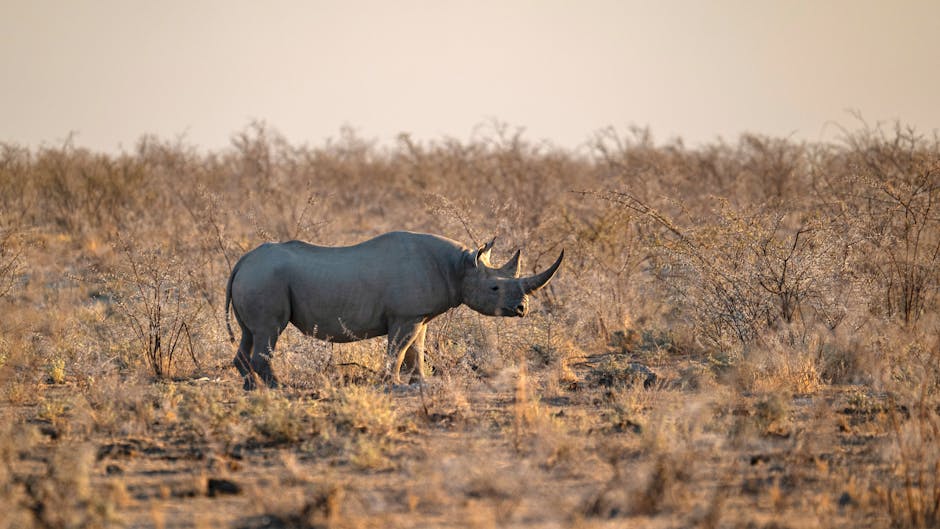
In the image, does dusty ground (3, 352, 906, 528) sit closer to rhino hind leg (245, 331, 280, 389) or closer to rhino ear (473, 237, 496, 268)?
rhino hind leg (245, 331, 280, 389)

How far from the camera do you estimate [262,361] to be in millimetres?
9383

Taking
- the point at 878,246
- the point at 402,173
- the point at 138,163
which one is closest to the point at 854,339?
the point at 878,246

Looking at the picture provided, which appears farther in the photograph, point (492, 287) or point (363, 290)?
point (492, 287)

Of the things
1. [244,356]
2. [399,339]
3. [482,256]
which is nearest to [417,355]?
[399,339]

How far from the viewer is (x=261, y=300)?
30.3ft

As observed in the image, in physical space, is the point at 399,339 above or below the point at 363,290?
below

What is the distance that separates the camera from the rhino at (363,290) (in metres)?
9.32

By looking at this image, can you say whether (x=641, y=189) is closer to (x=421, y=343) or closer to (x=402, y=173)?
(x=421, y=343)

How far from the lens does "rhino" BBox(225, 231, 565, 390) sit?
367 inches

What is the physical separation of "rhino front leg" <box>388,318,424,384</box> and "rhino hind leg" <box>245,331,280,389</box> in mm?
1124

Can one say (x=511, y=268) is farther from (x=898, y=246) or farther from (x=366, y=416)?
(x=898, y=246)

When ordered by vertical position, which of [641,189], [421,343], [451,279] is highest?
[641,189]

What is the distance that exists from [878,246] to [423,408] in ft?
20.3

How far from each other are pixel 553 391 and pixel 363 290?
210cm
